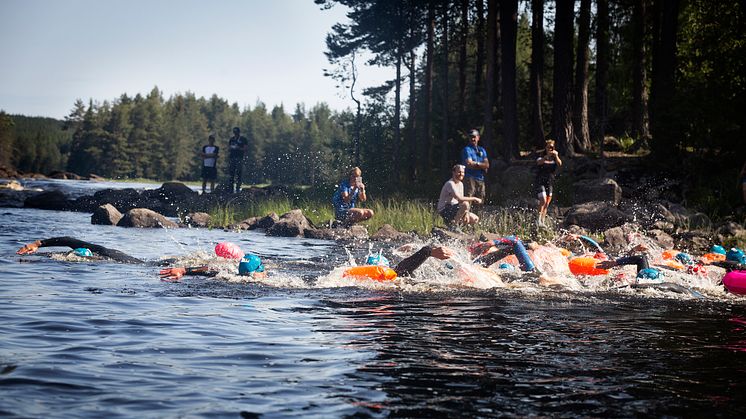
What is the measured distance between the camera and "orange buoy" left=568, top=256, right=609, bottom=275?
1179 cm

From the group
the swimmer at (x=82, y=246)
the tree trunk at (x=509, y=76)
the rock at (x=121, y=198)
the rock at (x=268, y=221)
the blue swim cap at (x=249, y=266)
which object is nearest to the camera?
the blue swim cap at (x=249, y=266)

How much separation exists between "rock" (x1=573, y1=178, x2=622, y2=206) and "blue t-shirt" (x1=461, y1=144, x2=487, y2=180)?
12.5 ft

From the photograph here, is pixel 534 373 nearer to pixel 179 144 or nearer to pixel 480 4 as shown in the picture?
pixel 480 4

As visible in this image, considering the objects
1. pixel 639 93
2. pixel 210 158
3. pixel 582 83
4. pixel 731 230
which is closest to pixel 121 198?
pixel 210 158

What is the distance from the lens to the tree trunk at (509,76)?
26.0 meters

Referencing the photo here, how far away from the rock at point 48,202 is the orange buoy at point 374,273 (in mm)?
24976

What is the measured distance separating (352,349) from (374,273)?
4389 mm

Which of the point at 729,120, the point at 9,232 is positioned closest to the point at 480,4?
the point at 729,120

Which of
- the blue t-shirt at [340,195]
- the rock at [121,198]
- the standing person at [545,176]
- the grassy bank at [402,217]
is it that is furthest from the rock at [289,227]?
the rock at [121,198]

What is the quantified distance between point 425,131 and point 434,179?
7234 mm

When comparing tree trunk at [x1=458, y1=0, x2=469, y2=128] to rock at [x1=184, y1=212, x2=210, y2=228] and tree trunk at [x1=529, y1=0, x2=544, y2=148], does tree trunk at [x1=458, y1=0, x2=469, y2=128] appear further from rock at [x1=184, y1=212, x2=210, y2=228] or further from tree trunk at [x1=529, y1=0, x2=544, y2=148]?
rock at [x1=184, y1=212, x2=210, y2=228]

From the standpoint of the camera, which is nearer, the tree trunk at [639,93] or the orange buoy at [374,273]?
the orange buoy at [374,273]

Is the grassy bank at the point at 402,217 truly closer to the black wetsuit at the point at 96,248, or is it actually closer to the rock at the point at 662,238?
the rock at the point at 662,238

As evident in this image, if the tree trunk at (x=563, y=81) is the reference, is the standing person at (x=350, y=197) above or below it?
below
